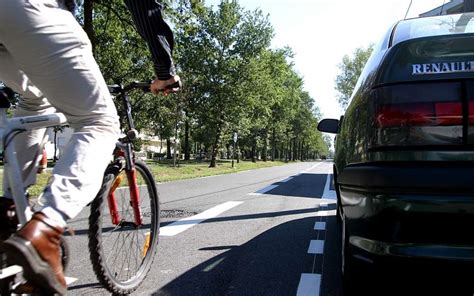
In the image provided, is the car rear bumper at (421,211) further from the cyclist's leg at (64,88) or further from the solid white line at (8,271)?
the solid white line at (8,271)

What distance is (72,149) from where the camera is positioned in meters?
1.79

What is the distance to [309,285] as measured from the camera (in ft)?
11.4

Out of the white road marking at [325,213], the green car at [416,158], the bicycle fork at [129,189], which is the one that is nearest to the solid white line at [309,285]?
Answer: the green car at [416,158]

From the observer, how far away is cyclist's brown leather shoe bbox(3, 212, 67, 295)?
148 centimetres

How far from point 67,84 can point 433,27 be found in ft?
7.02

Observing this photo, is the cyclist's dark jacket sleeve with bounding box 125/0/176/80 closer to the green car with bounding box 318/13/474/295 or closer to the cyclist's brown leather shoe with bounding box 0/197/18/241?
the cyclist's brown leather shoe with bounding box 0/197/18/241

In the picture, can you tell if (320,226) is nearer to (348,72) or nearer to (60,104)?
(60,104)

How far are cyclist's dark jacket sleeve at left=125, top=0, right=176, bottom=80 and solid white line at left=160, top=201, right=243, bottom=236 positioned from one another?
3558mm

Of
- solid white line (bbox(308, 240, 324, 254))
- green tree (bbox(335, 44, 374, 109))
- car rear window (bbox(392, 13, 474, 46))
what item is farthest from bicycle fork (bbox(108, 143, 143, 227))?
green tree (bbox(335, 44, 374, 109))

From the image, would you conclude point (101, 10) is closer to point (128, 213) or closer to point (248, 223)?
point (248, 223)

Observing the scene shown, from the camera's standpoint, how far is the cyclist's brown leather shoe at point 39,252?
1.48 m

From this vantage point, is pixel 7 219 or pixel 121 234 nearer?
pixel 7 219

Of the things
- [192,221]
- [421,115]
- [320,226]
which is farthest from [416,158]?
[192,221]

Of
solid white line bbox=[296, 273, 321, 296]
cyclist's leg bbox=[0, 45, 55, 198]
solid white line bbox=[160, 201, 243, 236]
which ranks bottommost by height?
solid white line bbox=[296, 273, 321, 296]
